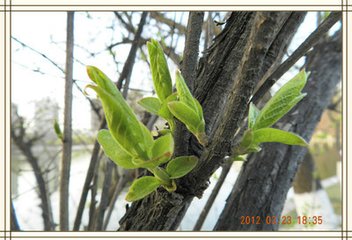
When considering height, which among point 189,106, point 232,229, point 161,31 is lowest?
point 232,229

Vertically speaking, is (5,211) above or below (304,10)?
below

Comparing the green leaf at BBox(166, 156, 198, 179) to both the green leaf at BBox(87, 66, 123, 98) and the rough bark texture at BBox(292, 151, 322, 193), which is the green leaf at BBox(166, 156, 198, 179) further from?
the rough bark texture at BBox(292, 151, 322, 193)

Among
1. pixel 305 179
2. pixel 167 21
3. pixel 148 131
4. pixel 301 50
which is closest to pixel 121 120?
pixel 148 131

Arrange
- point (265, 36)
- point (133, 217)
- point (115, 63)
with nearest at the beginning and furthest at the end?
point (265, 36)
point (133, 217)
point (115, 63)

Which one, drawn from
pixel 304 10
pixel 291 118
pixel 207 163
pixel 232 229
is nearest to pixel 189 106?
pixel 207 163

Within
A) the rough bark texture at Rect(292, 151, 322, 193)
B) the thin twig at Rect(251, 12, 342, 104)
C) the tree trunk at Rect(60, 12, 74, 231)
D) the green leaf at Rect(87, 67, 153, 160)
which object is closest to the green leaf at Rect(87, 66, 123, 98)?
the green leaf at Rect(87, 67, 153, 160)

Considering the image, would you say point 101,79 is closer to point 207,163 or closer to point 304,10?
point 207,163
